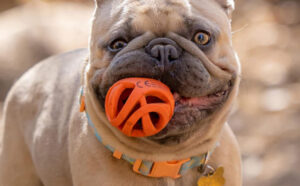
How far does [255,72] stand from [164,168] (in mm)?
4524

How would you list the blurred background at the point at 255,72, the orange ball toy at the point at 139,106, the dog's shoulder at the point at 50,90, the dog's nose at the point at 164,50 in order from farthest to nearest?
1. the blurred background at the point at 255,72
2. the dog's shoulder at the point at 50,90
3. the dog's nose at the point at 164,50
4. the orange ball toy at the point at 139,106

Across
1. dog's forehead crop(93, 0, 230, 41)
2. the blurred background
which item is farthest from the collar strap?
the blurred background

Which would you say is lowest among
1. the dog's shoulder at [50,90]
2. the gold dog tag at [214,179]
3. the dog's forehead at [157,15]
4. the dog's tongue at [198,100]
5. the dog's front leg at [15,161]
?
the dog's front leg at [15,161]

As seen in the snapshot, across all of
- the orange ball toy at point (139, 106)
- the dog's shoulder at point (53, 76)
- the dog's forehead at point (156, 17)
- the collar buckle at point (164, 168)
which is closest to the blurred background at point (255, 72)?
the dog's shoulder at point (53, 76)

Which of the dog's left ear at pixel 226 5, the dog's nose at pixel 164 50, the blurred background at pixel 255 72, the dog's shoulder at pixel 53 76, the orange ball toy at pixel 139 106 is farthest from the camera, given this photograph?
the blurred background at pixel 255 72

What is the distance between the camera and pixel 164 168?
282 cm

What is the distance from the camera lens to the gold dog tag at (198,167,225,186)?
9.50 ft

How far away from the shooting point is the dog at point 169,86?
8.39 ft

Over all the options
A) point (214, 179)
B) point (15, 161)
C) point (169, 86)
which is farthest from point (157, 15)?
point (15, 161)

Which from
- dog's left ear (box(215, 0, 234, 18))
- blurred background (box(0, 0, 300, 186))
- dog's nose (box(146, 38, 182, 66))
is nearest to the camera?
dog's nose (box(146, 38, 182, 66))

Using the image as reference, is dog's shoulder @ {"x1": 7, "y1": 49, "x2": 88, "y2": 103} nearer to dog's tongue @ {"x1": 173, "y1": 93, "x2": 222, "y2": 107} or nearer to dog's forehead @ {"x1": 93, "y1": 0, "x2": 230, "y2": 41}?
dog's forehead @ {"x1": 93, "y1": 0, "x2": 230, "y2": 41}

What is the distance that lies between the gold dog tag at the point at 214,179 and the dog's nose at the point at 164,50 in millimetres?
749

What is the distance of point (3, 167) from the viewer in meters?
3.67

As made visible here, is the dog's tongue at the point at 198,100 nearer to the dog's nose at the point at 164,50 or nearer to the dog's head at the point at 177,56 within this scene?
the dog's head at the point at 177,56
